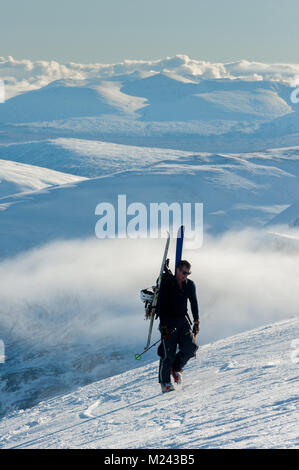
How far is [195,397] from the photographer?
998cm

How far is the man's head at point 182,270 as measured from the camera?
9.73 metres

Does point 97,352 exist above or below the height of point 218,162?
below

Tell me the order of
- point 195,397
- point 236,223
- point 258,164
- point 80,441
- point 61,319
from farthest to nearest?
point 258,164 → point 236,223 → point 61,319 → point 195,397 → point 80,441


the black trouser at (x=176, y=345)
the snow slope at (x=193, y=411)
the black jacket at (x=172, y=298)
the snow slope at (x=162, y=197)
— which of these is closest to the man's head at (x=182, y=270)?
the black jacket at (x=172, y=298)

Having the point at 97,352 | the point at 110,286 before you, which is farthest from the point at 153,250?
the point at 97,352

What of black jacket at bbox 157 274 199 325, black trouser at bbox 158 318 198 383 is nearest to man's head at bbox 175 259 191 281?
black jacket at bbox 157 274 199 325

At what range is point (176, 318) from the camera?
10.1 metres

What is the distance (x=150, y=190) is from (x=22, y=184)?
7999 cm

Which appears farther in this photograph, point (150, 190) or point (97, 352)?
point (150, 190)

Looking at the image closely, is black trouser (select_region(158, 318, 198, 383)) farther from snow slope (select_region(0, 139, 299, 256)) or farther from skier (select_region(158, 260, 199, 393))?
snow slope (select_region(0, 139, 299, 256))

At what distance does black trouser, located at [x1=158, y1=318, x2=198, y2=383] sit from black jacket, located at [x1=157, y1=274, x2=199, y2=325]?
155 mm

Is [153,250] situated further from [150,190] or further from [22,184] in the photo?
[22,184]

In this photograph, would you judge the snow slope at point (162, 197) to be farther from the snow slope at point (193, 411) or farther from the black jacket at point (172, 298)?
the black jacket at point (172, 298)

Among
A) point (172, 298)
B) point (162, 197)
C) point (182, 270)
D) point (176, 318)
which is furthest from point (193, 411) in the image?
point (162, 197)
